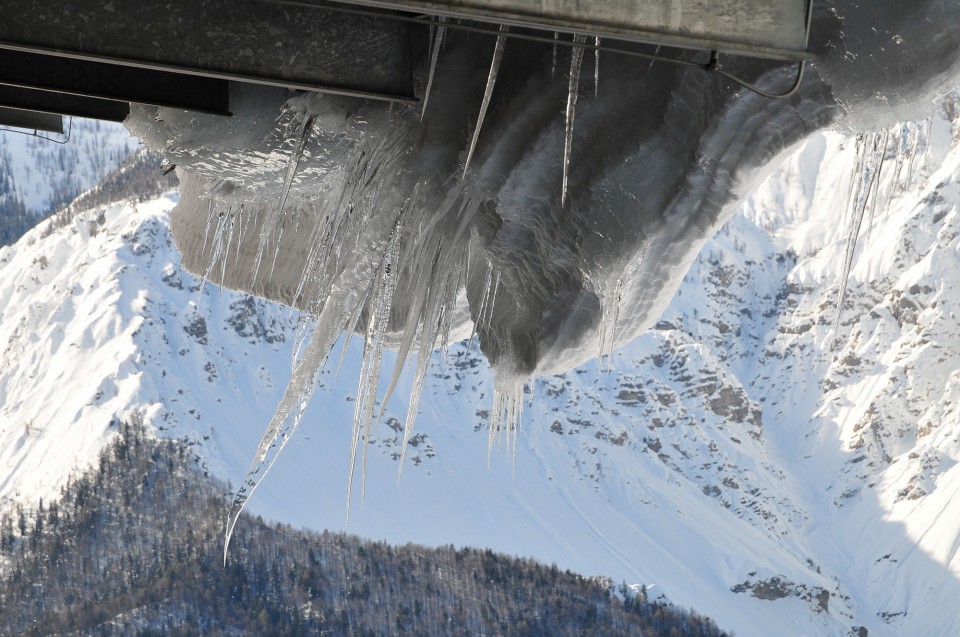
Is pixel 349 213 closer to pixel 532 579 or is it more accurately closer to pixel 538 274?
pixel 538 274

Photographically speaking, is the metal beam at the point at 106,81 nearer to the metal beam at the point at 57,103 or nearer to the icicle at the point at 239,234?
the metal beam at the point at 57,103

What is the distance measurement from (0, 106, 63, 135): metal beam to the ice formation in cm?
62

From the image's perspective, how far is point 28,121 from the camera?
21.9 ft

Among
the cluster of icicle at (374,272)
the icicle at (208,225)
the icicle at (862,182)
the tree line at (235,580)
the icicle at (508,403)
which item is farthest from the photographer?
the tree line at (235,580)

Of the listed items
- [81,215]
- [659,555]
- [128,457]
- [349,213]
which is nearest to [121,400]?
[128,457]

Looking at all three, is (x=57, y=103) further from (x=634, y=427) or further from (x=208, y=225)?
(x=634, y=427)

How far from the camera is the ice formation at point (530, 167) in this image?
4.32 meters

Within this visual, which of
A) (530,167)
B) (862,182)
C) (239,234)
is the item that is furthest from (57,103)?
(862,182)

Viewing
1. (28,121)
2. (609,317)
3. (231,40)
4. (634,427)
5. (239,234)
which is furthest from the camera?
(634,427)

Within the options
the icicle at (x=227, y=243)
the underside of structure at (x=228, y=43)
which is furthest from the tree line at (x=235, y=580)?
the underside of structure at (x=228, y=43)

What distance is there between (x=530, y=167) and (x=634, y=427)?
173400 millimetres

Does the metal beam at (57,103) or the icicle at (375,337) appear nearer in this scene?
the icicle at (375,337)

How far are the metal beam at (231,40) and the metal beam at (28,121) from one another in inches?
88.6

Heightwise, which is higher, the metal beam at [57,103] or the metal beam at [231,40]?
the metal beam at [57,103]
